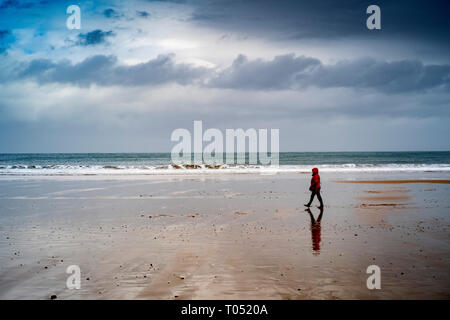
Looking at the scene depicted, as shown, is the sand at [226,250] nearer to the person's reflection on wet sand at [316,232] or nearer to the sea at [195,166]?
the person's reflection on wet sand at [316,232]

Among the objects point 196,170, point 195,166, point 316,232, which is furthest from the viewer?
point 195,166

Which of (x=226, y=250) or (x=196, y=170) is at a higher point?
(x=196, y=170)

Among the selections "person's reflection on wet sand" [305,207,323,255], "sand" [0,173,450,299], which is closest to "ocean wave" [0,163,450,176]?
"sand" [0,173,450,299]

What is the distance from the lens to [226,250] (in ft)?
29.8

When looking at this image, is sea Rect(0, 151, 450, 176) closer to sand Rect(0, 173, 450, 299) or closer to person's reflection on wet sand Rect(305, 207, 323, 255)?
sand Rect(0, 173, 450, 299)

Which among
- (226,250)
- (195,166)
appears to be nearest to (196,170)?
(195,166)

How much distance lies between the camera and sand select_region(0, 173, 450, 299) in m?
6.49

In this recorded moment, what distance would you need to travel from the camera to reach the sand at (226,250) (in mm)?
6492

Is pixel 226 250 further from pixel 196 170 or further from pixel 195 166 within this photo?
pixel 195 166

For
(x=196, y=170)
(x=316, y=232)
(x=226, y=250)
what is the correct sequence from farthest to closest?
(x=196, y=170) < (x=316, y=232) < (x=226, y=250)

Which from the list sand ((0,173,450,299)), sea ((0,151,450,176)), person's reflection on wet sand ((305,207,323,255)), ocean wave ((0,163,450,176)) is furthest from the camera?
sea ((0,151,450,176))

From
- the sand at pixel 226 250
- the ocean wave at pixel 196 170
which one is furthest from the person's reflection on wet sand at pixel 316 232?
the ocean wave at pixel 196 170
